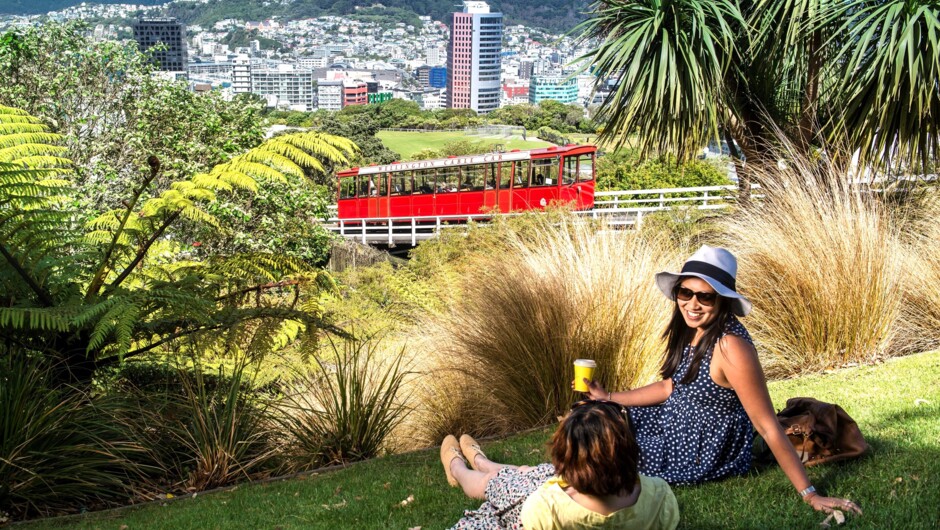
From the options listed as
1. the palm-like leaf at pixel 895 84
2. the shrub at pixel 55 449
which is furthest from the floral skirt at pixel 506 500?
the palm-like leaf at pixel 895 84

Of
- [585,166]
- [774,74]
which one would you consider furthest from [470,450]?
[585,166]

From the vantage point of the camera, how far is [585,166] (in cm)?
2364

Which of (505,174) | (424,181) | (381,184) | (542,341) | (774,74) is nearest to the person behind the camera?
(542,341)

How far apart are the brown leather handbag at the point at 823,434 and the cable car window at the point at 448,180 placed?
2148cm

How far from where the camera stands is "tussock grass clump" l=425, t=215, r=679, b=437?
607 cm

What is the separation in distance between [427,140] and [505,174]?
81689 millimetres

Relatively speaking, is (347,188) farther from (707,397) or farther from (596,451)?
(596,451)

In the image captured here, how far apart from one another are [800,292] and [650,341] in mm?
1269

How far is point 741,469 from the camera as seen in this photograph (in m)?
4.01

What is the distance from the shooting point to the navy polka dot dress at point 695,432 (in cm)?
380

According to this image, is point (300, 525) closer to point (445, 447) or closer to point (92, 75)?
point (445, 447)

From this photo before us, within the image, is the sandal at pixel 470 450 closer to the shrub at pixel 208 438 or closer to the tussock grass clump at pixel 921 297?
the shrub at pixel 208 438

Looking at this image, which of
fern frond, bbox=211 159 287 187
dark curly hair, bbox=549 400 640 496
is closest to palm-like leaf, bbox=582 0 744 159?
fern frond, bbox=211 159 287 187

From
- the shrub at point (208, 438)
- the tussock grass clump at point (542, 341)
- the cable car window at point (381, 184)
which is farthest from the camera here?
the cable car window at point (381, 184)
